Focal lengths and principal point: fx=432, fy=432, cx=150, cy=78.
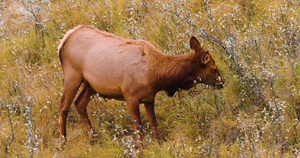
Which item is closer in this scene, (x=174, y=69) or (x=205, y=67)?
(x=174, y=69)

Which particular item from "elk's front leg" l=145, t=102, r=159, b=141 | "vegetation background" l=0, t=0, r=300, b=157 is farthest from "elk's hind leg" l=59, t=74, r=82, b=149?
"elk's front leg" l=145, t=102, r=159, b=141

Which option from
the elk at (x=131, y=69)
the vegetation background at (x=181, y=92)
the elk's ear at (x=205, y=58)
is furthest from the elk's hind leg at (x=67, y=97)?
the elk's ear at (x=205, y=58)

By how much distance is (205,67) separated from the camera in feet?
18.8

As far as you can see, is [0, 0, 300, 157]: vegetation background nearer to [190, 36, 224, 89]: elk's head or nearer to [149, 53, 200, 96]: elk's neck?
[190, 36, 224, 89]: elk's head

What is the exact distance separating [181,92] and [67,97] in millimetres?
1643

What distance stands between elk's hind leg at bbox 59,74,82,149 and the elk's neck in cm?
119

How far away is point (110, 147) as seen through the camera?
5.81 m

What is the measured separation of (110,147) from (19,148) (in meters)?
1.31

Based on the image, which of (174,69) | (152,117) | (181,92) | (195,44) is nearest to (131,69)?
(174,69)

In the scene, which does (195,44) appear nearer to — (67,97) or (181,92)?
(181,92)

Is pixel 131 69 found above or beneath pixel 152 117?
above

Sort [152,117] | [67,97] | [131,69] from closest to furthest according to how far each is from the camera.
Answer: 1. [131,69]
2. [152,117]
3. [67,97]

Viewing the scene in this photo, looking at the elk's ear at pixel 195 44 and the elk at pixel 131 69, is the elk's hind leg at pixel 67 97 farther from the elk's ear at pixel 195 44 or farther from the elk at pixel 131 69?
the elk's ear at pixel 195 44

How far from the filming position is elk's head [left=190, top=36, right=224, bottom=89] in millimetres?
5625
